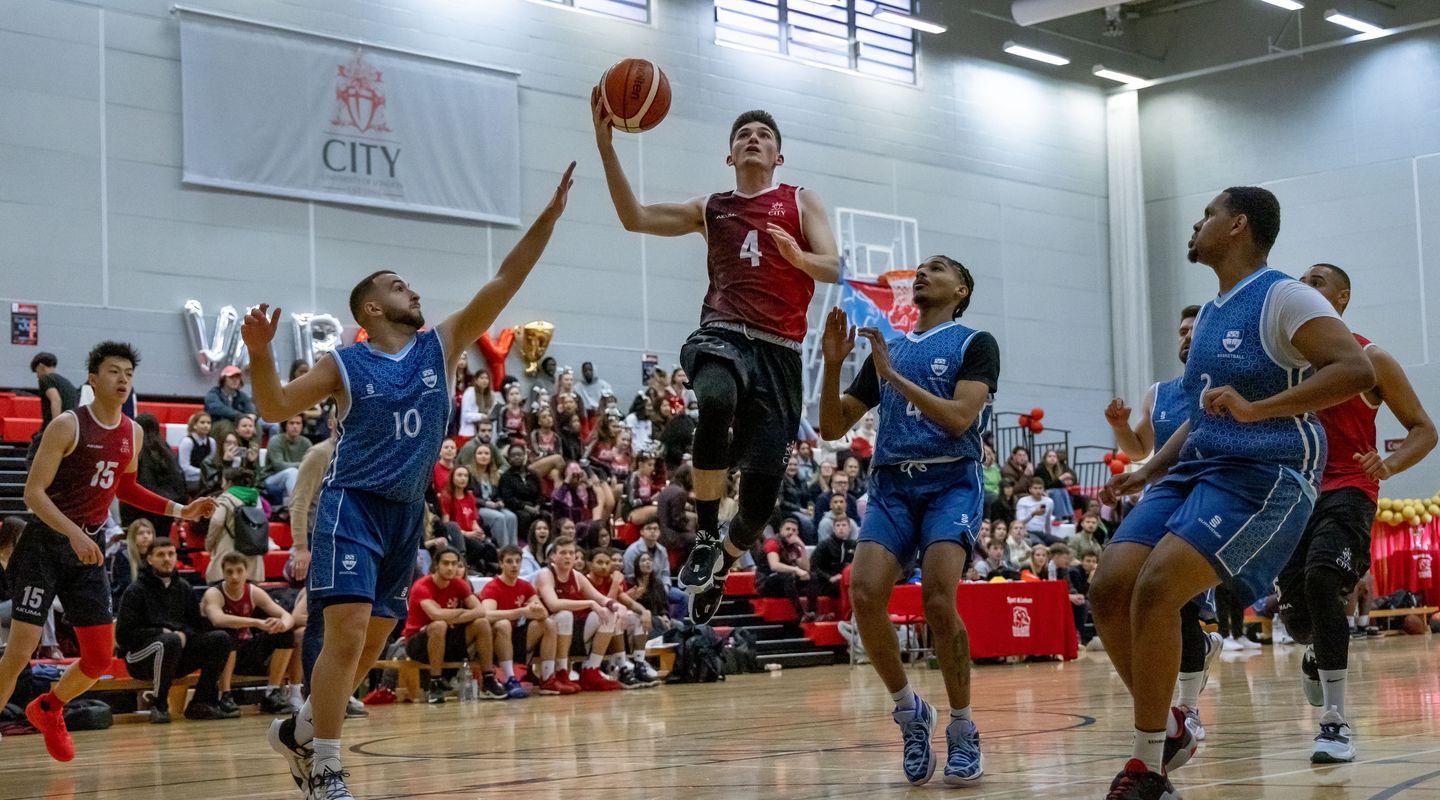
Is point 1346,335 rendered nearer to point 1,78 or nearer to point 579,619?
point 579,619

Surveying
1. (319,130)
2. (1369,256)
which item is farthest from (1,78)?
(1369,256)

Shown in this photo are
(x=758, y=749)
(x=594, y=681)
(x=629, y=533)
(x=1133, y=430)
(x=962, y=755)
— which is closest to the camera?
(x=962, y=755)

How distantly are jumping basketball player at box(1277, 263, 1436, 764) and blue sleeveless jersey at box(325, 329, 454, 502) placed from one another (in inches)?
131

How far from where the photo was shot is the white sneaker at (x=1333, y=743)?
5.59 m

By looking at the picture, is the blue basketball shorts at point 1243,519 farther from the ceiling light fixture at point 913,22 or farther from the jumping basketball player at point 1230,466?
the ceiling light fixture at point 913,22

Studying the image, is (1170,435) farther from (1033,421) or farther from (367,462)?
(1033,421)

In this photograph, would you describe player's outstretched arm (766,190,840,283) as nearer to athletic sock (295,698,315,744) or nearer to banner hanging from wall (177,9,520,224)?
athletic sock (295,698,315,744)

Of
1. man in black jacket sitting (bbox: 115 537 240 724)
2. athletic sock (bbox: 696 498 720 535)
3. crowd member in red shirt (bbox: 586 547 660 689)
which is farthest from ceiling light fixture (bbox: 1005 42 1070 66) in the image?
athletic sock (bbox: 696 498 720 535)

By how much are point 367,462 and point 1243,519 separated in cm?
283

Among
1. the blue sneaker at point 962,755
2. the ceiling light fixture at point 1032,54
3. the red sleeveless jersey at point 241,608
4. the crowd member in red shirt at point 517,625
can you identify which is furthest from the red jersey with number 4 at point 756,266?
the ceiling light fixture at point 1032,54

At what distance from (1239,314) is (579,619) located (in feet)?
30.6

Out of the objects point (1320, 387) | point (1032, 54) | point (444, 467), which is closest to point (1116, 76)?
point (1032, 54)

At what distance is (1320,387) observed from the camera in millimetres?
4391

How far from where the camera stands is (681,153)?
71.7ft
